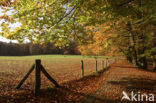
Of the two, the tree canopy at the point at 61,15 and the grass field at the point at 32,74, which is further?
the grass field at the point at 32,74

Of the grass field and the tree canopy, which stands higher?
the tree canopy

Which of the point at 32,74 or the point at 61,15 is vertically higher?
the point at 61,15

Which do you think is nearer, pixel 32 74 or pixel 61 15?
pixel 61 15

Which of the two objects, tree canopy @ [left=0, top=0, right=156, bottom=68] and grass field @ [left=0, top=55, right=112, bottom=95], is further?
grass field @ [left=0, top=55, right=112, bottom=95]

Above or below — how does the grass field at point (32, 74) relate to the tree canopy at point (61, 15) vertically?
below

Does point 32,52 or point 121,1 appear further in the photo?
point 32,52

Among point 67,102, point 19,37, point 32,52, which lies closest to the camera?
point 67,102

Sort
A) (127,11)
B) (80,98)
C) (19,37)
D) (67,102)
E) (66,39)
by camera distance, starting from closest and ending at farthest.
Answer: (67,102) → (80,98) → (127,11) → (19,37) → (66,39)

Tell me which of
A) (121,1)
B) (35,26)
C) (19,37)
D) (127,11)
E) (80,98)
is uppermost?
(121,1)

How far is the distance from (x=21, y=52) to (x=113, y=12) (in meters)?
106

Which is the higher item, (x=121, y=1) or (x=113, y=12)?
(x=121, y=1)

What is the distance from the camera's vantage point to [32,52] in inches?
3600

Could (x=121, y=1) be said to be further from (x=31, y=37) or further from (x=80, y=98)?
(x=31, y=37)

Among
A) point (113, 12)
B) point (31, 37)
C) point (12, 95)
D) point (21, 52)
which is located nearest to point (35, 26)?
point (31, 37)
